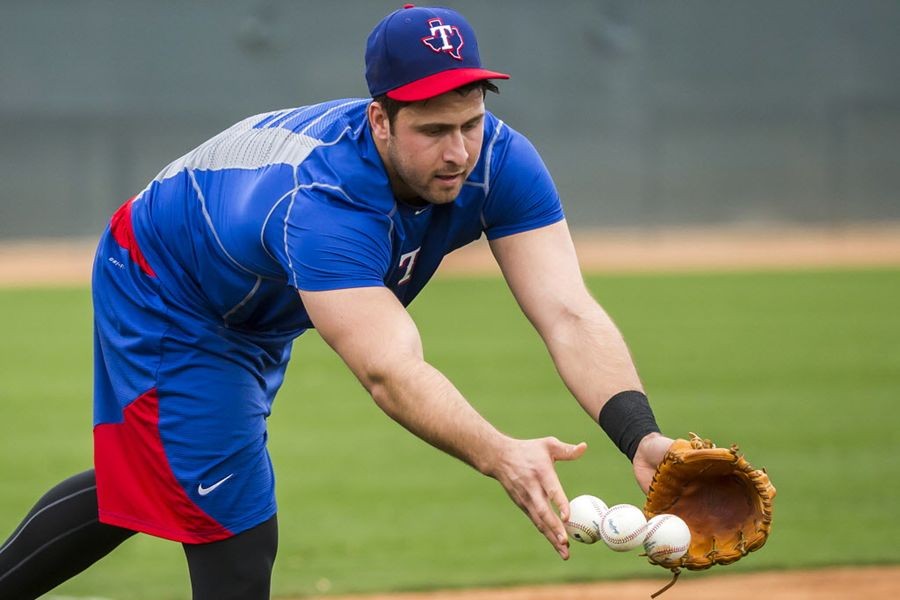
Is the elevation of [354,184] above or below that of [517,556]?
above

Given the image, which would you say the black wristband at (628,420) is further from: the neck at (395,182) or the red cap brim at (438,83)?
the red cap brim at (438,83)

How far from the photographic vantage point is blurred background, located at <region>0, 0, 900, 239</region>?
2681 centimetres

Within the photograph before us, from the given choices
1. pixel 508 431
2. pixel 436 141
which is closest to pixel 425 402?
pixel 436 141

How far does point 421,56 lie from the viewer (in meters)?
3.25

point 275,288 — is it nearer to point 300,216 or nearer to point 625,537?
point 300,216

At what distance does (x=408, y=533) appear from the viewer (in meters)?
6.76

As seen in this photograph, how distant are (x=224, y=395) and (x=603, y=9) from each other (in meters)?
25.2

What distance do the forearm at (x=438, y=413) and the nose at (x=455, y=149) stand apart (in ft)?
1.73

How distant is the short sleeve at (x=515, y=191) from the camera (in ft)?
12.0

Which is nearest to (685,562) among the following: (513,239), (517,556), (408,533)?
(513,239)

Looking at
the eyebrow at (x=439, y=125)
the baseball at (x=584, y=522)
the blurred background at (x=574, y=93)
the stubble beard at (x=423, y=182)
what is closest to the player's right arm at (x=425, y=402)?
the baseball at (x=584, y=522)

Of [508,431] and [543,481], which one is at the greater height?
[543,481]

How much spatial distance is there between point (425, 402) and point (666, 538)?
0.68 meters

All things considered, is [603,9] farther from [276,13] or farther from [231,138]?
[231,138]
